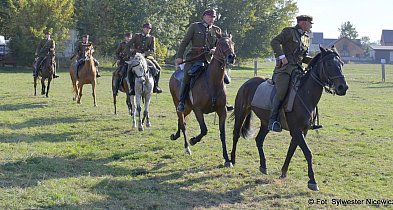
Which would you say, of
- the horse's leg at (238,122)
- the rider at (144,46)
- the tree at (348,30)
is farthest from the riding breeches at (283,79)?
the tree at (348,30)

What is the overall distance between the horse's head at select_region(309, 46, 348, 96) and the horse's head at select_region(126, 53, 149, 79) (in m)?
6.69

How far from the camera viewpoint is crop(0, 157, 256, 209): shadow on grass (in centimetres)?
737

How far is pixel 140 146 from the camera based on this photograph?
11797 mm

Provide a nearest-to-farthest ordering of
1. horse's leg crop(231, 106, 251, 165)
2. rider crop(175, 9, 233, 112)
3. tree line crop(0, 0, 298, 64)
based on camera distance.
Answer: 1. horse's leg crop(231, 106, 251, 165)
2. rider crop(175, 9, 233, 112)
3. tree line crop(0, 0, 298, 64)

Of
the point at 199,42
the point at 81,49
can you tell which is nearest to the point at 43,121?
the point at 81,49

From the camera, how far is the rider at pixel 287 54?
8.70m

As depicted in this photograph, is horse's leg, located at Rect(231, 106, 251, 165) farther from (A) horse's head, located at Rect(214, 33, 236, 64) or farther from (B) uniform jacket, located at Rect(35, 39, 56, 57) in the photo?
(B) uniform jacket, located at Rect(35, 39, 56, 57)

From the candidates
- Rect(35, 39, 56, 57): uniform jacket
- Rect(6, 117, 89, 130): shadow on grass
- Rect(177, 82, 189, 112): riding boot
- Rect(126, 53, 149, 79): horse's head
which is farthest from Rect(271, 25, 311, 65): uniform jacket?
Rect(35, 39, 56, 57): uniform jacket

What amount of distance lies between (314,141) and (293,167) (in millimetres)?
3181

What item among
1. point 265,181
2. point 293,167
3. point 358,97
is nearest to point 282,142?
point 293,167

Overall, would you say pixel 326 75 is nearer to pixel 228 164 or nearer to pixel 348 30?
pixel 228 164

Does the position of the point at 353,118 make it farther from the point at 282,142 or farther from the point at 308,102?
the point at 308,102

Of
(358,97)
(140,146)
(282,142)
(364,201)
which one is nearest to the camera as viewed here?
(364,201)

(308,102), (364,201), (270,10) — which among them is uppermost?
(270,10)
